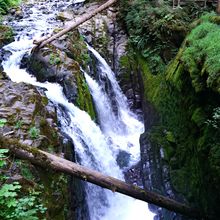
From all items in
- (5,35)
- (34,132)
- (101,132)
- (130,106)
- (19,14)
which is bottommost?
(130,106)

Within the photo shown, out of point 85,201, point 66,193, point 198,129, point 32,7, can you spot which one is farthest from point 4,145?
point 32,7

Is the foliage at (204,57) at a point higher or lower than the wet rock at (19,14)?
higher

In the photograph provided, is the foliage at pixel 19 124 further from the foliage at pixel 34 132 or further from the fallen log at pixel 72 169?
the fallen log at pixel 72 169

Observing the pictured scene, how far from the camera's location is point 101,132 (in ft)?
33.1

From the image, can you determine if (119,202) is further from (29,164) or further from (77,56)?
(77,56)

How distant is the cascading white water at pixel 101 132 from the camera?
8.31 m

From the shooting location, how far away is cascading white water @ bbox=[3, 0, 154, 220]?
8312 mm

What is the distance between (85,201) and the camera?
768 centimetres

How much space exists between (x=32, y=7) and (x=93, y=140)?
959 cm

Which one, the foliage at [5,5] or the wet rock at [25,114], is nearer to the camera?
the wet rock at [25,114]

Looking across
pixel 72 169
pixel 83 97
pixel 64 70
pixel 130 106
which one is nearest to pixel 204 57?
pixel 72 169

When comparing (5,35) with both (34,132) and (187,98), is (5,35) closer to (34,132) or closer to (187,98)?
(34,132)

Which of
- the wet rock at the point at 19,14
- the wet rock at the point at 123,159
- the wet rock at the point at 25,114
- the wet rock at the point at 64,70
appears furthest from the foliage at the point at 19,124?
the wet rock at the point at 19,14

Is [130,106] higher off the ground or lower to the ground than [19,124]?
lower
